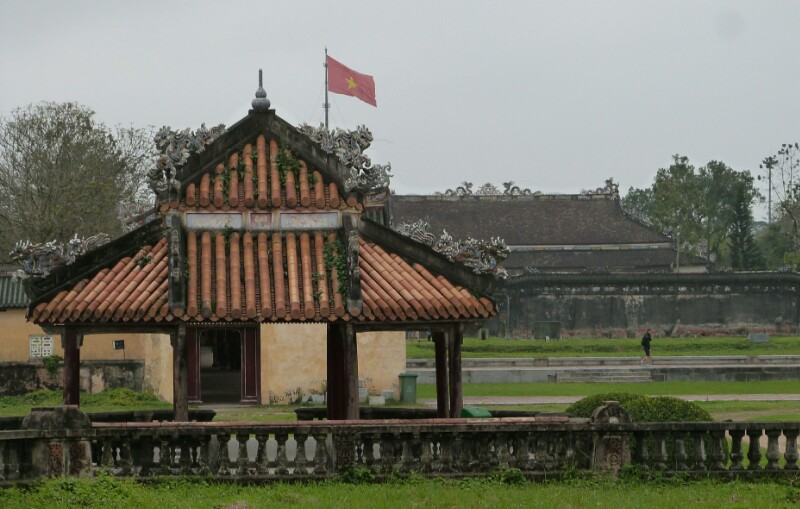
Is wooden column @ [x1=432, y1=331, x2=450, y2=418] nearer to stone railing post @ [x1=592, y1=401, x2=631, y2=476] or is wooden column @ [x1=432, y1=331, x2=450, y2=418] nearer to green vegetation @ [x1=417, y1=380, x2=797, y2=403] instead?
stone railing post @ [x1=592, y1=401, x2=631, y2=476]

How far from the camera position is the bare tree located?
5969cm

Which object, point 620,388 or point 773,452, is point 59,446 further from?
point 620,388

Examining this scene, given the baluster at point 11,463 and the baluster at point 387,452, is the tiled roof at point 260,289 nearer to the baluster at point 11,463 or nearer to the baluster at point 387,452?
the baluster at point 387,452

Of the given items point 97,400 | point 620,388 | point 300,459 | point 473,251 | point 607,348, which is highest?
point 473,251

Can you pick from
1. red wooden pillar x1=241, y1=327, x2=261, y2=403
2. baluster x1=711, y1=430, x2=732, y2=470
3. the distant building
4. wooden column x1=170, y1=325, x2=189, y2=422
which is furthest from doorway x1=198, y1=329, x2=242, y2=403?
the distant building

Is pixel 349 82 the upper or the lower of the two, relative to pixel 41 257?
upper

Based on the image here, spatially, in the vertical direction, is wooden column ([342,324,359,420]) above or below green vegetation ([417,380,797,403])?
above

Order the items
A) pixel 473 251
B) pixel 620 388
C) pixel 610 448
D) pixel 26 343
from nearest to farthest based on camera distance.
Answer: pixel 610 448 → pixel 473 251 → pixel 26 343 → pixel 620 388

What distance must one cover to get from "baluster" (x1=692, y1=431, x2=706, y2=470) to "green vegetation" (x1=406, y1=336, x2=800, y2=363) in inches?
1635

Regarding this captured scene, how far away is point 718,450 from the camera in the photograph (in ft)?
59.8

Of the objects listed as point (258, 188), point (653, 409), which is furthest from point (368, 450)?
point (653, 409)

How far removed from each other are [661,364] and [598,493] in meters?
39.1

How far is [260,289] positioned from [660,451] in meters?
6.10

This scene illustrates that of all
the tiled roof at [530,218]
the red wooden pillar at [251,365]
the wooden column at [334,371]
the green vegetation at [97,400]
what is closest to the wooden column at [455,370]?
the wooden column at [334,371]
